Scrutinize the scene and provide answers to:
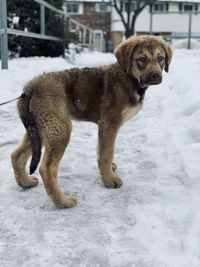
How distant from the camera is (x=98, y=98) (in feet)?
13.7

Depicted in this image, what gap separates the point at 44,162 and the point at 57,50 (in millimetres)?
12502

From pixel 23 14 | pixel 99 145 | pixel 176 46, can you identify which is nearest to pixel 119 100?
pixel 99 145

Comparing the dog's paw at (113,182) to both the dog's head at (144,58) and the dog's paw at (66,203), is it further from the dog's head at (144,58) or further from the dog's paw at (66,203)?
the dog's head at (144,58)

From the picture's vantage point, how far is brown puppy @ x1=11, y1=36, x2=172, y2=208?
12.3ft

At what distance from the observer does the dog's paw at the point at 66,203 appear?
3.69 m

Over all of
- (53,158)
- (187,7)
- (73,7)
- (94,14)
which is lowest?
(53,158)

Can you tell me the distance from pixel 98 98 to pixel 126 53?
514mm

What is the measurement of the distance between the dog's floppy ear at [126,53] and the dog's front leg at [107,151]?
586 millimetres

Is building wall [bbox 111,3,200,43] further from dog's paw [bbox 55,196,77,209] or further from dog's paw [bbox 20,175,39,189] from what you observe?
dog's paw [bbox 55,196,77,209]

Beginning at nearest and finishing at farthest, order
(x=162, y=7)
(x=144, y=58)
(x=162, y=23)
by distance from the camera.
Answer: (x=144, y=58) < (x=162, y=23) < (x=162, y=7)

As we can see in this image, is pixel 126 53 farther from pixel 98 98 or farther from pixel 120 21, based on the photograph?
pixel 120 21

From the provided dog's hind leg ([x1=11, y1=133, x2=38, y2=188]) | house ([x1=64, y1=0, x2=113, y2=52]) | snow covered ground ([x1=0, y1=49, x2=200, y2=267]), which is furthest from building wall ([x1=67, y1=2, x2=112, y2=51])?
dog's hind leg ([x1=11, y1=133, x2=38, y2=188])

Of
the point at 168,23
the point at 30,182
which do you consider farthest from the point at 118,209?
the point at 168,23

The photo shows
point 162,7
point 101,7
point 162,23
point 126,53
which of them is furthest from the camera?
point 101,7
